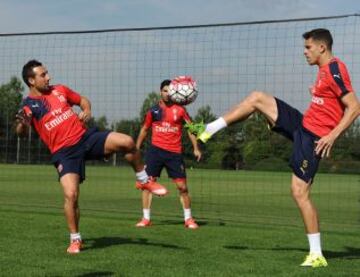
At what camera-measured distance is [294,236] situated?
30.5 ft

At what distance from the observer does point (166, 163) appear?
11.3 metres

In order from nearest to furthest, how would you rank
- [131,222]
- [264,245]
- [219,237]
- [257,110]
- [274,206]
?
[257,110] → [264,245] → [219,237] → [131,222] → [274,206]

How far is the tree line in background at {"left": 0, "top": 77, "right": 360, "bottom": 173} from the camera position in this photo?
13.5m

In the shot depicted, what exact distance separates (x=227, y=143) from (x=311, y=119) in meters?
8.13

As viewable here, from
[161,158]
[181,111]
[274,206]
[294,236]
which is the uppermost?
[181,111]

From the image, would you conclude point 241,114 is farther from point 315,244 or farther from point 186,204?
point 186,204

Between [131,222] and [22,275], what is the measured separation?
496 cm

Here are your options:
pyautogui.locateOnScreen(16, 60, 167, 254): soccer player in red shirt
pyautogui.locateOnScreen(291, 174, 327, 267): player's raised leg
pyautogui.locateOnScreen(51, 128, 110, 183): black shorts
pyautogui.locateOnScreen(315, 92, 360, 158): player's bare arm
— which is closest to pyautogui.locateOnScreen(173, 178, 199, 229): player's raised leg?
pyautogui.locateOnScreen(16, 60, 167, 254): soccer player in red shirt

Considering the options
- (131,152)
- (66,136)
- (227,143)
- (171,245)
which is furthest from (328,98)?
(227,143)

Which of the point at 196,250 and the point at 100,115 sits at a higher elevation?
the point at 100,115

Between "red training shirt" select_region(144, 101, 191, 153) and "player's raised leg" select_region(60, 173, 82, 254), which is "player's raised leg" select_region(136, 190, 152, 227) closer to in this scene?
"red training shirt" select_region(144, 101, 191, 153)

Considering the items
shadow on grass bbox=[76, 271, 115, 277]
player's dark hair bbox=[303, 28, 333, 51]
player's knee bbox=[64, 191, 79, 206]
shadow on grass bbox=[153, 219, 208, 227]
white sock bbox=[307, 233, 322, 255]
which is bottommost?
shadow on grass bbox=[153, 219, 208, 227]

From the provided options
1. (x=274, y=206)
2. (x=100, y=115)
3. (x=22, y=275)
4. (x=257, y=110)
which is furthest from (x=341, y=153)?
(x=22, y=275)

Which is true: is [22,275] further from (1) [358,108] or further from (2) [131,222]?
(2) [131,222]
